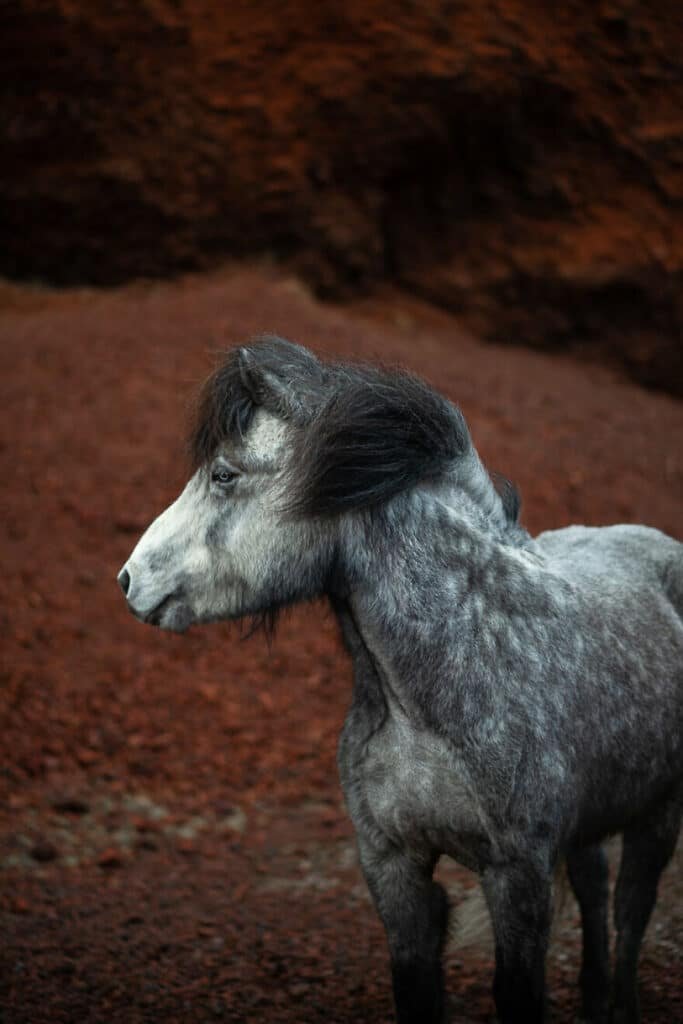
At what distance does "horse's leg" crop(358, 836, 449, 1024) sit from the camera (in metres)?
2.90

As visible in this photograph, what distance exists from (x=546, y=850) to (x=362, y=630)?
0.73m

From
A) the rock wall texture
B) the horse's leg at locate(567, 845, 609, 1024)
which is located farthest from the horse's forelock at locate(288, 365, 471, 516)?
the rock wall texture

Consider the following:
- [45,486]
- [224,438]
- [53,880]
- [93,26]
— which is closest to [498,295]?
[93,26]

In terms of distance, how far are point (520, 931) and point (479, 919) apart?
1.82 meters

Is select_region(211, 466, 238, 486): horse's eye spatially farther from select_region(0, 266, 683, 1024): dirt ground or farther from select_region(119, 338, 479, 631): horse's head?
select_region(0, 266, 683, 1024): dirt ground

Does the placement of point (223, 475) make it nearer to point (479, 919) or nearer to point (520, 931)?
point (520, 931)

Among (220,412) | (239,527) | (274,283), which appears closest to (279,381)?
(220,412)

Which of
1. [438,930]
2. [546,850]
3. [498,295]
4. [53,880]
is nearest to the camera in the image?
[546,850]

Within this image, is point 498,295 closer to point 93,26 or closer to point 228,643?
point 93,26

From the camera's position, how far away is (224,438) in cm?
278

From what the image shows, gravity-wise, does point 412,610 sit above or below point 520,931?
above

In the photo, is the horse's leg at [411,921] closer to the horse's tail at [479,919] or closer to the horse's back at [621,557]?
the horse's back at [621,557]

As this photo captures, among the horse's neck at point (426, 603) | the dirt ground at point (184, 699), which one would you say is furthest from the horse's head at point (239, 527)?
the dirt ground at point (184, 699)

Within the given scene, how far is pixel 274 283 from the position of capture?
33.4 feet
